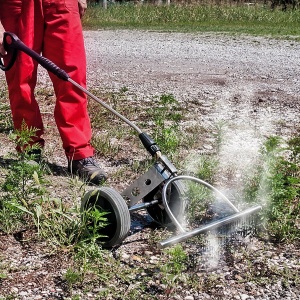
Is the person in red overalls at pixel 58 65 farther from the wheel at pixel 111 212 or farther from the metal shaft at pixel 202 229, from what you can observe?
the metal shaft at pixel 202 229

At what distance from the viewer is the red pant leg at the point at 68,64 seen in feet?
12.6

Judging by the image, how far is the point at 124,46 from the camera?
11.1 meters

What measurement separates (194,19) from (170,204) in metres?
14.4

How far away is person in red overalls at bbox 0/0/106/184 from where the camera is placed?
3.82 m

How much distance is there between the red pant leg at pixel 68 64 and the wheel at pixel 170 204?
870 millimetres

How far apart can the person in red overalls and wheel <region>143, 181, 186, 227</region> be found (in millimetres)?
610

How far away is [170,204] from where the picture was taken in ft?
10.4

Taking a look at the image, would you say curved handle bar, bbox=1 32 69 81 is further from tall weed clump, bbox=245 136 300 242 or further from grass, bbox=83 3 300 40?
grass, bbox=83 3 300 40

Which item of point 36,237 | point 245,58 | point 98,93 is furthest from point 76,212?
point 245,58

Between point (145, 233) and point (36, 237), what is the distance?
1.84 ft

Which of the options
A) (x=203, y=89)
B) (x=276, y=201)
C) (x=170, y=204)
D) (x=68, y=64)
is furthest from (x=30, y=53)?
(x=203, y=89)

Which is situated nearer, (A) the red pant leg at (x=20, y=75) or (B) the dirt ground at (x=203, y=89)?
(B) the dirt ground at (x=203, y=89)

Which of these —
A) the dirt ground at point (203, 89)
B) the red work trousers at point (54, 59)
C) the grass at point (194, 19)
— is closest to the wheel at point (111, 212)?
the dirt ground at point (203, 89)

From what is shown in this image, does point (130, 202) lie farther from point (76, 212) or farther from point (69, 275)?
point (69, 275)
